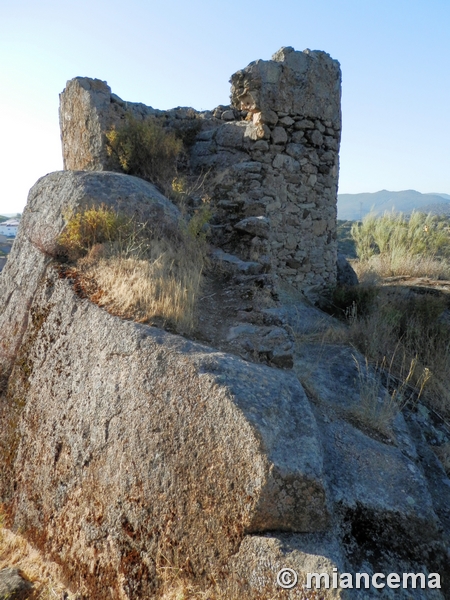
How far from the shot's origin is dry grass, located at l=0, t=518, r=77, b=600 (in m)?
3.18

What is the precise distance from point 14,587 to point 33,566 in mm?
221

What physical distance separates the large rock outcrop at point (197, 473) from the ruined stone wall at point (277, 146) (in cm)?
341

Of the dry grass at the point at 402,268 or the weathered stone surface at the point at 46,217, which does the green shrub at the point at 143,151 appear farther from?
the dry grass at the point at 402,268

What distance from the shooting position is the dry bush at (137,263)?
3918 mm

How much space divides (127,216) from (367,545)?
3698mm

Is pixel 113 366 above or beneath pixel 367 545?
above

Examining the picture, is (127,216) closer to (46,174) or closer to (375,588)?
(46,174)

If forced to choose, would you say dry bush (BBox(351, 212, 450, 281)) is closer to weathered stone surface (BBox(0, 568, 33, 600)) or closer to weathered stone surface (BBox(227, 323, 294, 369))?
weathered stone surface (BBox(227, 323, 294, 369))

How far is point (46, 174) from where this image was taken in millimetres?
5980

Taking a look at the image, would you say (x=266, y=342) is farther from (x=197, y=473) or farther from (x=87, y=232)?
(x=87, y=232)

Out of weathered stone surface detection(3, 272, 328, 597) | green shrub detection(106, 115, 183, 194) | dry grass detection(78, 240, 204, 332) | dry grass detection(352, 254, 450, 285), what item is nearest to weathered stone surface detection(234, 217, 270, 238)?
dry grass detection(78, 240, 204, 332)

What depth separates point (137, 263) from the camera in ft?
14.5

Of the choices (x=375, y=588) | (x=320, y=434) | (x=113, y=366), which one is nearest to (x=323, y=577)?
(x=375, y=588)

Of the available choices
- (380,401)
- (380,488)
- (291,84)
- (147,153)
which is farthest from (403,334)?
(147,153)
